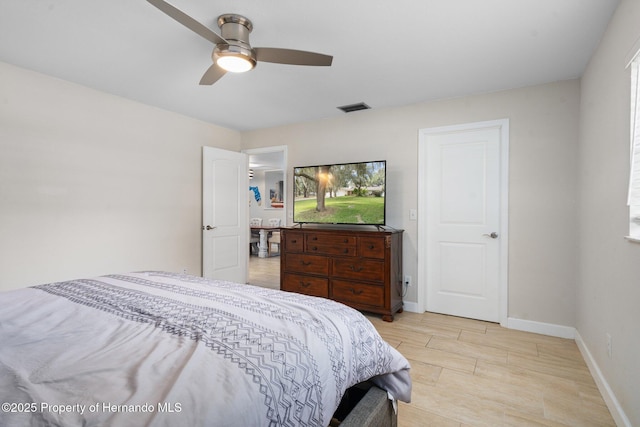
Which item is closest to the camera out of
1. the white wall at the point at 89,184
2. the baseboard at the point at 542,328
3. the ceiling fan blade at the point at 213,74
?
the ceiling fan blade at the point at 213,74

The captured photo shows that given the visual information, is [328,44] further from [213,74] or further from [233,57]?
[213,74]

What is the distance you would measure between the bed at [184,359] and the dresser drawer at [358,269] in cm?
184

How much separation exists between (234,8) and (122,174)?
7.97 feet

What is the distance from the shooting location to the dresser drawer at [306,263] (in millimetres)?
3725

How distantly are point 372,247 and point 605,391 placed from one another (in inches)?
79.0

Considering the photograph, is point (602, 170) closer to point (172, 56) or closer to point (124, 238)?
point (172, 56)

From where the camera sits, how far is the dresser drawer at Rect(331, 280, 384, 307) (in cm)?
340

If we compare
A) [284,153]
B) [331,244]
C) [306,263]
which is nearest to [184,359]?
[331,244]

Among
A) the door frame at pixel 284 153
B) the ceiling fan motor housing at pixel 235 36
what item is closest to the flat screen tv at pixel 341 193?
the door frame at pixel 284 153

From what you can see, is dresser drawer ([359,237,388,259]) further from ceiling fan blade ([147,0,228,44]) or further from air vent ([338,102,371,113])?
ceiling fan blade ([147,0,228,44])

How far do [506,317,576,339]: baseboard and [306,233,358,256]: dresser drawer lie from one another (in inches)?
68.1

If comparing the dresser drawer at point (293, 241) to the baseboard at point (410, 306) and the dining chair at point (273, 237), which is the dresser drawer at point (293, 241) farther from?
the dining chair at point (273, 237)

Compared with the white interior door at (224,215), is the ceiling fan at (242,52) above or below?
above

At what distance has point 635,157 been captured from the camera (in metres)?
1.65
